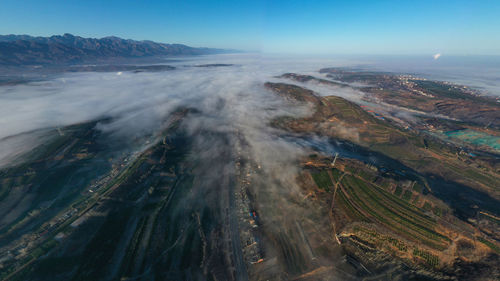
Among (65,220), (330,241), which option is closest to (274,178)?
(330,241)

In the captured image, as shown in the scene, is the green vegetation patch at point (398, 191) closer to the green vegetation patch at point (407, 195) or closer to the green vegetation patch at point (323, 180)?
the green vegetation patch at point (407, 195)

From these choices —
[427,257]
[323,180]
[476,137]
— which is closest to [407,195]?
[427,257]

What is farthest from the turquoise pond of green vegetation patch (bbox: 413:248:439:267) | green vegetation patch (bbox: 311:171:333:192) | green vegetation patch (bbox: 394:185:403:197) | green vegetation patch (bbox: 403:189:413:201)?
green vegetation patch (bbox: 311:171:333:192)

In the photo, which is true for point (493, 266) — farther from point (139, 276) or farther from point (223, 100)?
point (223, 100)

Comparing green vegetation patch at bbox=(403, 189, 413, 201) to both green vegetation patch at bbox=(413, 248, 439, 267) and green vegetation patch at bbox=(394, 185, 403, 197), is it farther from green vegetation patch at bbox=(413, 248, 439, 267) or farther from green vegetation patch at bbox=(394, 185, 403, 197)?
green vegetation patch at bbox=(413, 248, 439, 267)

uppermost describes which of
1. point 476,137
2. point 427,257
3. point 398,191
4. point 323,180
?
point 476,137

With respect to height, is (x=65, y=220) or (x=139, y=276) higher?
(x=65, y=220)

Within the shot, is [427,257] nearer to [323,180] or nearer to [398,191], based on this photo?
Result: [398,191]

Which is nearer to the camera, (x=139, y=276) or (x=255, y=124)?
(x=139, y=276)

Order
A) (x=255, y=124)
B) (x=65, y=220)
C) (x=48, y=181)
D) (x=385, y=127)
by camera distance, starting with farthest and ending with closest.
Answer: (x=255, y=124)
(x=385, y=127)
(x=48, y=181)
(x=65, y=220)
